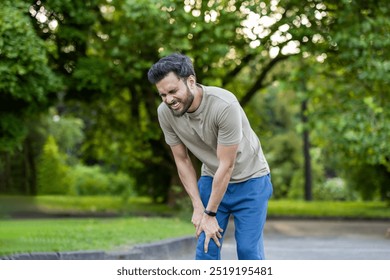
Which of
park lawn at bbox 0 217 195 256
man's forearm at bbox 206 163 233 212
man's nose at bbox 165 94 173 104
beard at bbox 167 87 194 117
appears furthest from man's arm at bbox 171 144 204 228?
park lawn at bbox 0 217 195 256

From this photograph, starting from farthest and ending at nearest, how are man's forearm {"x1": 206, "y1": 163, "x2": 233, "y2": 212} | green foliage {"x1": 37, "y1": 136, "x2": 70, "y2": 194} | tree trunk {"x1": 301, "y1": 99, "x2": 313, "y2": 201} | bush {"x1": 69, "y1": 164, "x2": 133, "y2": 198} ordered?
bush {"x1": 69, "y1": 164, "x2": 133, "y2": 198}
green foliage {"x1": 37, "y1": 136, "x2": 70, "y2": 194}
tree trunk {"x1": 301, "y1": 99, "x2": 313, "y2": 201}
man's forearm {"x1": 206, "y1": 163, "x2": 233, "y2": 212}

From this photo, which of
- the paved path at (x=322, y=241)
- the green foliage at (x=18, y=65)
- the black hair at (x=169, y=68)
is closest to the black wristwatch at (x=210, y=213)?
the black hair at (x=169, y=68)

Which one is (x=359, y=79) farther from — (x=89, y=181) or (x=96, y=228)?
(x=89, y=181)

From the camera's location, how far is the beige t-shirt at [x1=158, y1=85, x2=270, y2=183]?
492 centimetres

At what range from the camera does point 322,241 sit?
13.1 m

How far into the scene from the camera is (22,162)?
29.7m

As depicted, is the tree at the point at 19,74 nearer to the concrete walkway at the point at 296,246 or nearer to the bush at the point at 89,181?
the concrete walkway at the point at 296,246

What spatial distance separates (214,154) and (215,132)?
0.25 meters

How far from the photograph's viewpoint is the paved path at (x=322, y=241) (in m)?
10.3

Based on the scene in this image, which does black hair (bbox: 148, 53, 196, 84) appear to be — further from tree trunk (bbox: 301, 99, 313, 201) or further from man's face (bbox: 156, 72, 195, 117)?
tree trunk (bbox: 301, 99, 313, 201)

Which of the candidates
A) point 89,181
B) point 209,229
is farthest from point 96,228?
point 89,181

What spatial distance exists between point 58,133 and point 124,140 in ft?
32.8
